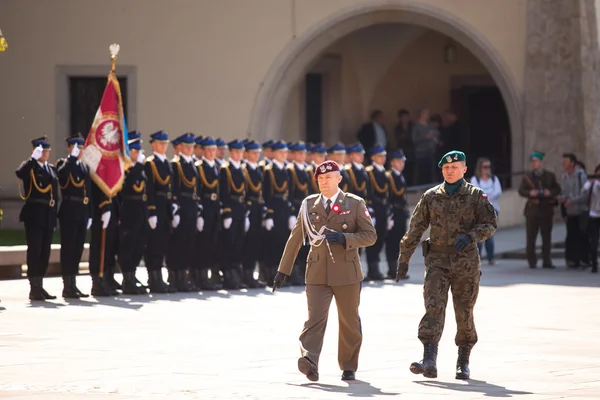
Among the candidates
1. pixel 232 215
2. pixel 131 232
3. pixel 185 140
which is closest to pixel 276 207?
pixel 232 215

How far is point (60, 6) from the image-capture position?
27.7m

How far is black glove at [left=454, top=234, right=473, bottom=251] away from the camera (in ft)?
36.7

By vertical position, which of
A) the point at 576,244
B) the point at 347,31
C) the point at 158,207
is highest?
the point at 347,31

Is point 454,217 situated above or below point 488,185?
below

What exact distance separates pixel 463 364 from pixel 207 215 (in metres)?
8.04

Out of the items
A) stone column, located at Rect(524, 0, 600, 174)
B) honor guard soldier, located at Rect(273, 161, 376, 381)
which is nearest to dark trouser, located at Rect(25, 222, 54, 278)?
honor guard soldier, located at Rect(273, 161, 376, 381)

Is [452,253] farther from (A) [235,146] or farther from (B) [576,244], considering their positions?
(B) [576,244]

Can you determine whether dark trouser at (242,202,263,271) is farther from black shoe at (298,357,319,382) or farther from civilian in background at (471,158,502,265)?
black shoe at (298,357,319,382)

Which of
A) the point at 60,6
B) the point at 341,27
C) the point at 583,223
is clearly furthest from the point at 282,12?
the point at 583,223

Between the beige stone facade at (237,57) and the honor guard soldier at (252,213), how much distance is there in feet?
25.8

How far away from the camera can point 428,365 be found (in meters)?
11.2

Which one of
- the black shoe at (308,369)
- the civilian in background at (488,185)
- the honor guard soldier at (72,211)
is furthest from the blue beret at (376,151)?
the black shoe at (308,369)

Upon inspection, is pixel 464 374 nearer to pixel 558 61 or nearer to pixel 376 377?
pixel 376 377

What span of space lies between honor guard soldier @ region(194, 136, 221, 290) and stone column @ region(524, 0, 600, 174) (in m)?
9.39
